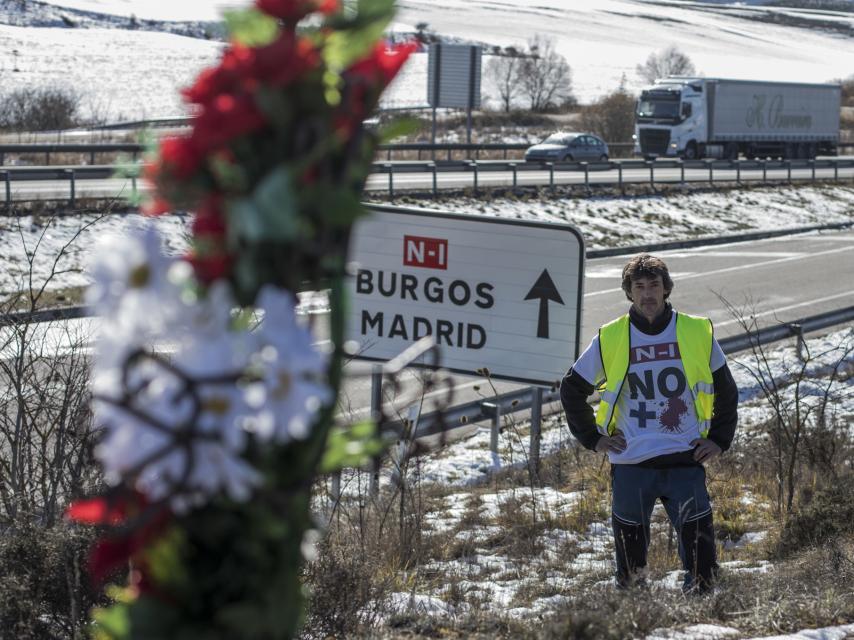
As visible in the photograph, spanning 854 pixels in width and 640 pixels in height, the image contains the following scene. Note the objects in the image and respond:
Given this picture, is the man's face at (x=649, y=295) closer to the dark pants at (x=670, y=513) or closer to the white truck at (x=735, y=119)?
the dark pants at (x=670, y=513)

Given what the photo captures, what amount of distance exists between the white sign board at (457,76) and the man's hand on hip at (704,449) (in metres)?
36.7

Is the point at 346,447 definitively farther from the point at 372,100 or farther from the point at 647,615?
the point at 647,615

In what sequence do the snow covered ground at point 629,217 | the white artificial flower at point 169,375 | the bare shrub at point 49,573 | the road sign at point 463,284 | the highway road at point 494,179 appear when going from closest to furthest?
1. the white artificial flower at point 169,375
2. the bare shrub at point 49,573
3. the road sign at point 463,284
4. the snow covered ground at point 629,217
5. the highway road at point 494,179

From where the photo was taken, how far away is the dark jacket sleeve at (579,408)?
5.46 meters

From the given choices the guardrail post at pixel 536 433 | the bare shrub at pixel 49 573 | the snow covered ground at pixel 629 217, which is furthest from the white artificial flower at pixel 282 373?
the snow covered ground at pixel 629 217

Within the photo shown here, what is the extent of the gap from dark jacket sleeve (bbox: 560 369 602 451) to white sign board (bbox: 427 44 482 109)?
36425 millimetres

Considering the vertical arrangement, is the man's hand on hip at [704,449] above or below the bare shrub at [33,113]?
below

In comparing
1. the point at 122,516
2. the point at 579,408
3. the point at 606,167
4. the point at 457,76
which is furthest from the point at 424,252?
the point at 457,76

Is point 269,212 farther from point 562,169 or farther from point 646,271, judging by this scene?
point 562,169

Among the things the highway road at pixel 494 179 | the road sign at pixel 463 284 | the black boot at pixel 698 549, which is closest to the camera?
the black boot at pixel 698 549

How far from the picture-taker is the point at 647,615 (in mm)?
4238

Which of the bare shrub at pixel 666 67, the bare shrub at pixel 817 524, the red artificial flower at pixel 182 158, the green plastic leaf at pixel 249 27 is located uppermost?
the bare shrub at pixel 666 67

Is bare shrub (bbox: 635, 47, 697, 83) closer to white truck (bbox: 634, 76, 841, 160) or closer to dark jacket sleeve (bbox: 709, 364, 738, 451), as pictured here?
white truck (bbox: 634, 76, 841, 160)

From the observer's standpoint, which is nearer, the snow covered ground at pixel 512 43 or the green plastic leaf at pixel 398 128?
the green plastic leaf at pixel 398 128
